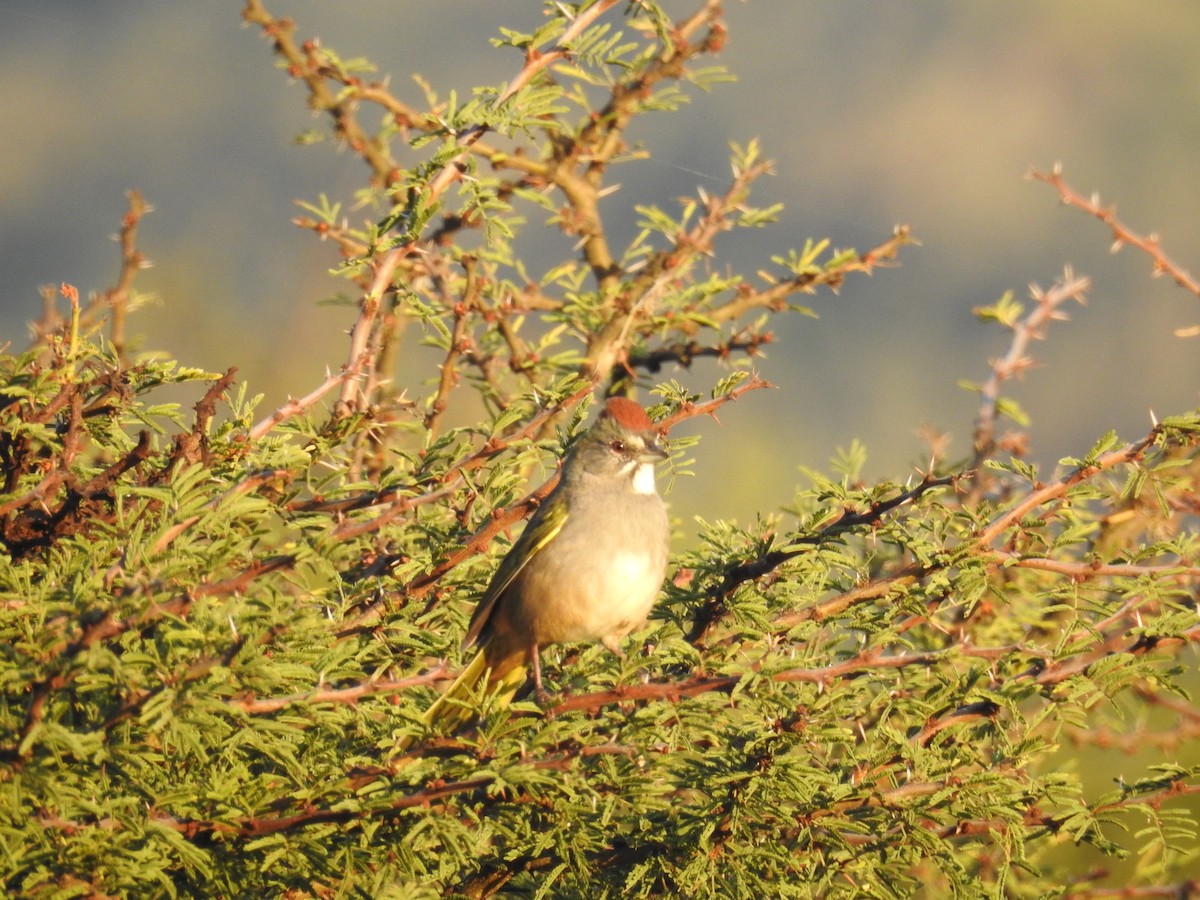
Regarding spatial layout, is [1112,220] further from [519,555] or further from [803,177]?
[803,177]

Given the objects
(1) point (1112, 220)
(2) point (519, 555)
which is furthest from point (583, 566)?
(1) point (1112, 220)

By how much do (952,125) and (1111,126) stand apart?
9.61 m

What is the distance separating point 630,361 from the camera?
5.59 metres

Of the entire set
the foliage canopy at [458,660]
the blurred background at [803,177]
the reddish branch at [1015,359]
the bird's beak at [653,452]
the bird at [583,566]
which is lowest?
the foliage canopy at [458,660]

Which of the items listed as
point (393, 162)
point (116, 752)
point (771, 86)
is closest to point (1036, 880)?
point (116, 752)

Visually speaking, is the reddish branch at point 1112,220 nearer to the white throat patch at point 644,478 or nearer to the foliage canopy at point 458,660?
the foliage canopy at point 458,660

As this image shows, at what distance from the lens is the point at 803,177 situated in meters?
74.7

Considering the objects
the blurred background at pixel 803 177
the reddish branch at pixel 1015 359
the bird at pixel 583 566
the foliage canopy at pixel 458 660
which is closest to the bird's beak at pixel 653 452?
the bird at pixel 583 566

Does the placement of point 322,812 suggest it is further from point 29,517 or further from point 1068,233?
point 1068,233

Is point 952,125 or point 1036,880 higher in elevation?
point 952,125

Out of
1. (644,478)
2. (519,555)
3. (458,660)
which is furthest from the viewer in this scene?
(644,478)

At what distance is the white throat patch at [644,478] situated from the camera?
16.1 ft

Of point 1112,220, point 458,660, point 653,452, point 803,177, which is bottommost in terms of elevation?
point 458,660

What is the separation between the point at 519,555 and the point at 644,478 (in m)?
0.72
